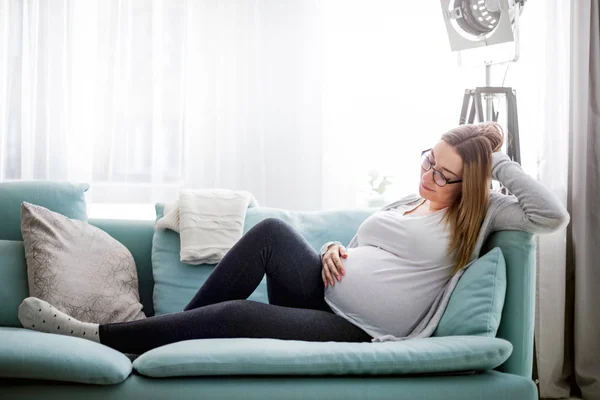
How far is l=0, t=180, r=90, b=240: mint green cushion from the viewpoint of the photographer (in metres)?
2.48

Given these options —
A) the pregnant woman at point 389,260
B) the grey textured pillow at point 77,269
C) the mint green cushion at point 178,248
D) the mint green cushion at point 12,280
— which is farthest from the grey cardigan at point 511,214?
the mint green cushion at point 12,280

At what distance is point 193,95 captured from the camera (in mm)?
3355

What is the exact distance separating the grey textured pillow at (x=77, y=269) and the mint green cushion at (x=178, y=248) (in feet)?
0.31

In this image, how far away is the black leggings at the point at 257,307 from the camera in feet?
6.23

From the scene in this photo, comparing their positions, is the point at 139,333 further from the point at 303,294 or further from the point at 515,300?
the point at 515,300

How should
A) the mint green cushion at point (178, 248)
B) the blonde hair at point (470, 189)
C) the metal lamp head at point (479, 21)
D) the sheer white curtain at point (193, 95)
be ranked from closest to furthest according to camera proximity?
1. the blonde hair at point (470, 189)
2. the mint green cushion at point (178, 248)
3. the metal lamp head at point (479, 21)
4. the sheer white curtain at point (193, 95)

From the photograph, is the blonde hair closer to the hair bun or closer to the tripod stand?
the hair bun

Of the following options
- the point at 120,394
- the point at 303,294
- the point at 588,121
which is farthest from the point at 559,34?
the point at 120,394

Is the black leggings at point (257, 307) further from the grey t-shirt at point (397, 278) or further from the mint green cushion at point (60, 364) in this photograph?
the mint green cushion at point (60, 364)

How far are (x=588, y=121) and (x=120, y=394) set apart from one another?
7.77 ft

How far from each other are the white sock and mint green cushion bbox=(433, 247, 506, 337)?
102 cm

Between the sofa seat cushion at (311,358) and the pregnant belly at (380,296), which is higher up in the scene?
the pregnant belly at (380,296)

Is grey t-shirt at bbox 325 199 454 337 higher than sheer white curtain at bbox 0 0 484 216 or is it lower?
lower

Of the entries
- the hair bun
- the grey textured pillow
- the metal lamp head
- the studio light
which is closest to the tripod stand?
the studio light
